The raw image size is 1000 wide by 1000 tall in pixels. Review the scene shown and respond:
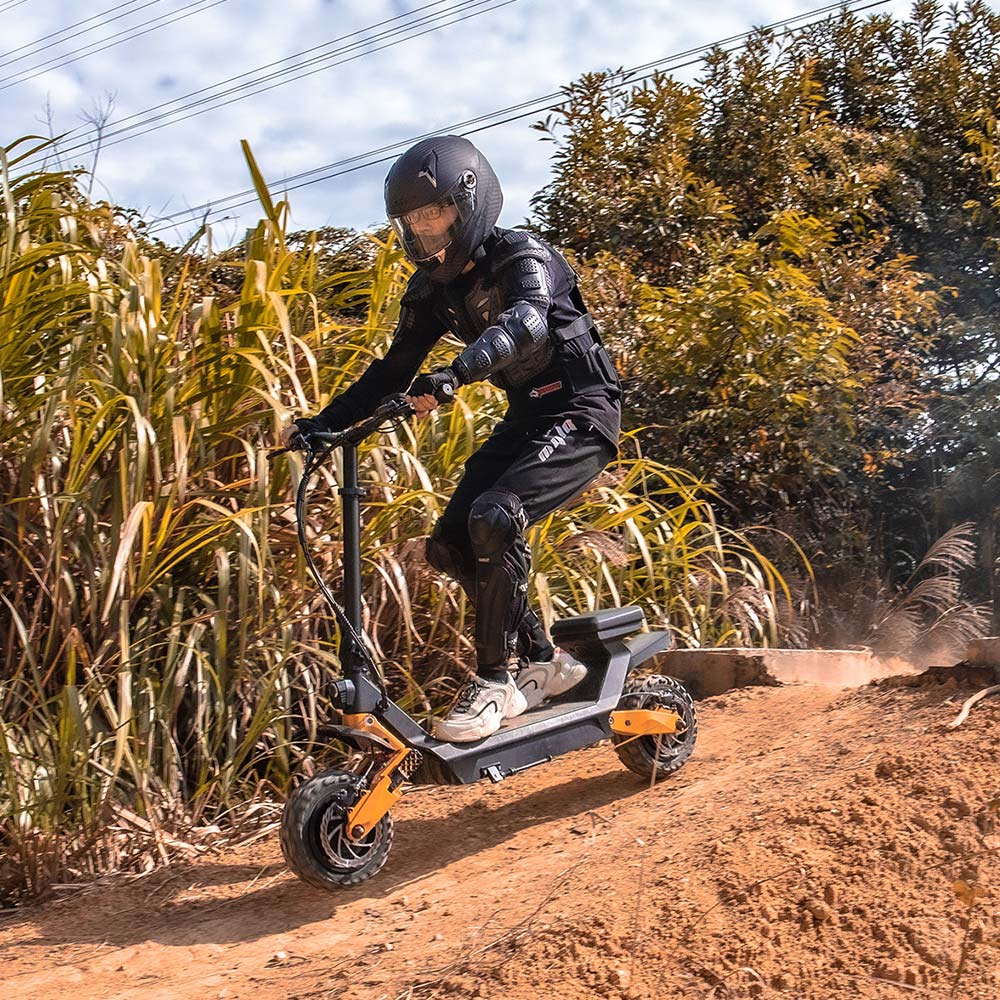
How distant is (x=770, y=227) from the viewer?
674cm

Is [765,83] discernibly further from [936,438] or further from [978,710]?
[978,710]

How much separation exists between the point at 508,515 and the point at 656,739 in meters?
1.03

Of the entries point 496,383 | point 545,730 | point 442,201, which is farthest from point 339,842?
point 442,201

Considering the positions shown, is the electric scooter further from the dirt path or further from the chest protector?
the chest protector

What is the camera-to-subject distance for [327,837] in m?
3.20

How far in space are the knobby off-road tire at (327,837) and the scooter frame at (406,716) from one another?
0.04 metres

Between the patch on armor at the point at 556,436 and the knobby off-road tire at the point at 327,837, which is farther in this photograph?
the patch on armor at the point at 556,436

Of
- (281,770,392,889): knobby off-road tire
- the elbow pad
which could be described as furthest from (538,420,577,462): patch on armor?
(281,770,392,889): knobby off-road tire

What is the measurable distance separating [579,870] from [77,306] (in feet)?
9.28

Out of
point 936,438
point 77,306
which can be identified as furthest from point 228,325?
point 936,438

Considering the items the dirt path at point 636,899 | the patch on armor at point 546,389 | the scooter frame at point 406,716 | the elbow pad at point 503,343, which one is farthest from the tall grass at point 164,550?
the elbow pad at point 503,343

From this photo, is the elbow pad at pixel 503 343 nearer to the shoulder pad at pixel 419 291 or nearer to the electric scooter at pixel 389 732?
the electric scooter at pixel 389 732

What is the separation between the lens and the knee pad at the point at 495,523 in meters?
3.45

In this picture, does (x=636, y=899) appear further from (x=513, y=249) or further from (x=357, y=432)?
(x=513, y=249)
